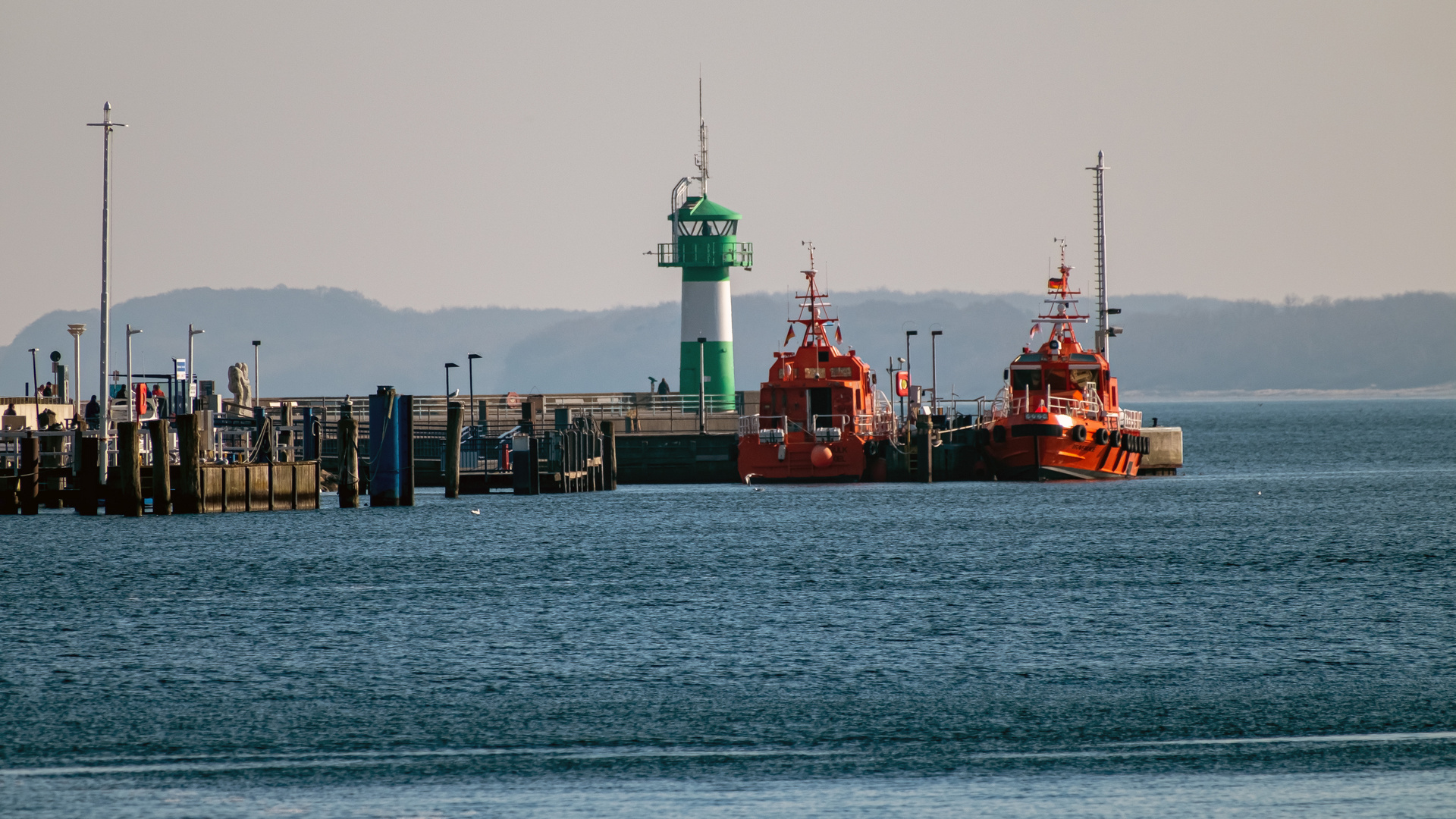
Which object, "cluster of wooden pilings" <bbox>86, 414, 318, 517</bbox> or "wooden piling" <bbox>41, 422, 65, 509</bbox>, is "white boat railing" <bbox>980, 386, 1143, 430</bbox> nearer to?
"cluster of wooden pilings" <bbox>86, 414, 318, 517</bbox>

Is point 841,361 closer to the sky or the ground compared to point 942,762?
closer to the sky

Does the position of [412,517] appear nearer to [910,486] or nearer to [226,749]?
[910,486]

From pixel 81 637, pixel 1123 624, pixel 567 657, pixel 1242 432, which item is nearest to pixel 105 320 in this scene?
pixel 81 637

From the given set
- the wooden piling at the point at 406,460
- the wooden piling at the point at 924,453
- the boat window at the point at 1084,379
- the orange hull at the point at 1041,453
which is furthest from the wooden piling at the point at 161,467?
the boat window at the point at 1084,379

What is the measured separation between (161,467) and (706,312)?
121 ft

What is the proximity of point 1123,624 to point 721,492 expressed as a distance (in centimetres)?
3681

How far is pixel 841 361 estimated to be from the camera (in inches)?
2447

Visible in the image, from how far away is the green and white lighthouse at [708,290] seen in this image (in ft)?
243

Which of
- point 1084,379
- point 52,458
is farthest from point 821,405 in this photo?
point 52,458

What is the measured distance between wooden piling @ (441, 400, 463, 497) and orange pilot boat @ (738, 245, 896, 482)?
11559mm

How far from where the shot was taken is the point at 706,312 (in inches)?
2926

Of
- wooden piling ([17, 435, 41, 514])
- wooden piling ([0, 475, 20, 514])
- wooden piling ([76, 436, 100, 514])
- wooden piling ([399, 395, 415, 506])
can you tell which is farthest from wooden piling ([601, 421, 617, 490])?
wooden piling ([76, 436, 100, 514])

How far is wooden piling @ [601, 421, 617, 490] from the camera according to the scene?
202 feet

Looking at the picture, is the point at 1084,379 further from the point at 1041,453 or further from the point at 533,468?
the point at 533,468
